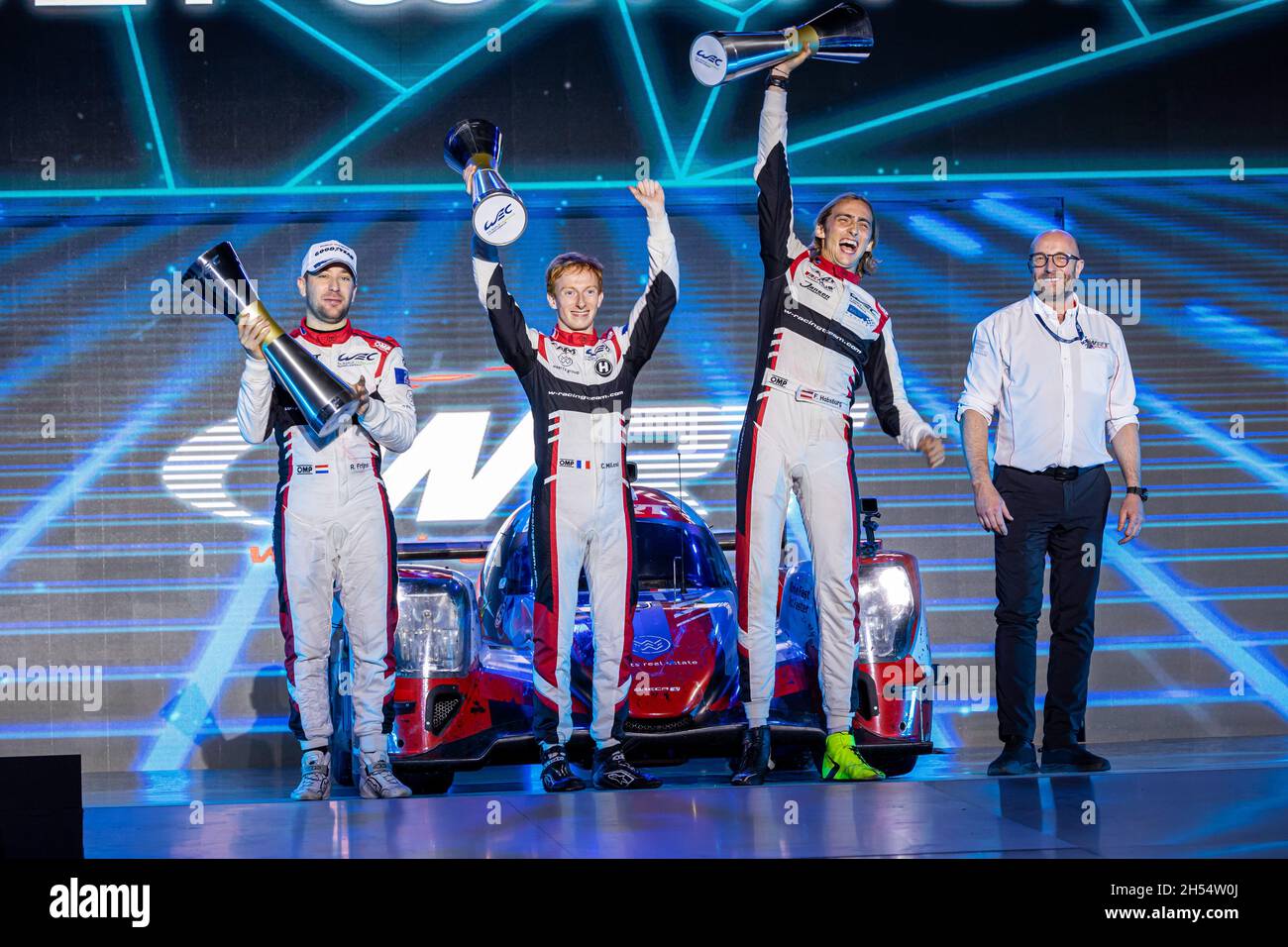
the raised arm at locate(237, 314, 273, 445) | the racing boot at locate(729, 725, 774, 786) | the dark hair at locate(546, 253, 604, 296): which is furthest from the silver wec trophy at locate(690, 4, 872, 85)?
the racing boot at locate(729, 725, 774, 786)

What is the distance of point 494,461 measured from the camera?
6891mm

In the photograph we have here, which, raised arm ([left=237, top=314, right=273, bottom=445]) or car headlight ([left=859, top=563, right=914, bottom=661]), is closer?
raised arm ([left=237, top=314, right=273, bottom=445])

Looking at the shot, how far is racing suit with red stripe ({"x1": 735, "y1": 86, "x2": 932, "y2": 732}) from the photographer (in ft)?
14.3

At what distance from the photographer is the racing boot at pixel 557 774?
418 centimetres

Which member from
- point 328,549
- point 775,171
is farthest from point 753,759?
point 775,171

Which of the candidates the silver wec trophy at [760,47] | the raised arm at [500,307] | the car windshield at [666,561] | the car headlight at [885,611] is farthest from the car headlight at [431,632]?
the silver wec trophy at [760,47]

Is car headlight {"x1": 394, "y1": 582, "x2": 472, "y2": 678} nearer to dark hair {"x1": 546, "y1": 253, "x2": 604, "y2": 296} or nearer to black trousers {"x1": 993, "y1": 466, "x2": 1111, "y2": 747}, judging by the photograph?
dark hair {"x1": 546, "y1": 253, "x2": 604, "y2": 296}

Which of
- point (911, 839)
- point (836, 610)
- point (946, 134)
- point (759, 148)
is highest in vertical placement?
point (946, 134)

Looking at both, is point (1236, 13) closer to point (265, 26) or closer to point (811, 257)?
point (811, 257)

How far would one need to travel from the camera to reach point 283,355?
415 cm

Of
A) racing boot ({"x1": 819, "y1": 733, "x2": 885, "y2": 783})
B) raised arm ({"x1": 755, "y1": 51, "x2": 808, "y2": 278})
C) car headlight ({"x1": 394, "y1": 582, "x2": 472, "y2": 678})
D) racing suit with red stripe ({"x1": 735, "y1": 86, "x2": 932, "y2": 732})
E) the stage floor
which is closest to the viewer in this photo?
the stage floor

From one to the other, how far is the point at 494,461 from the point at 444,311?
824 mm

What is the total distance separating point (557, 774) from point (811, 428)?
1.40 metres
